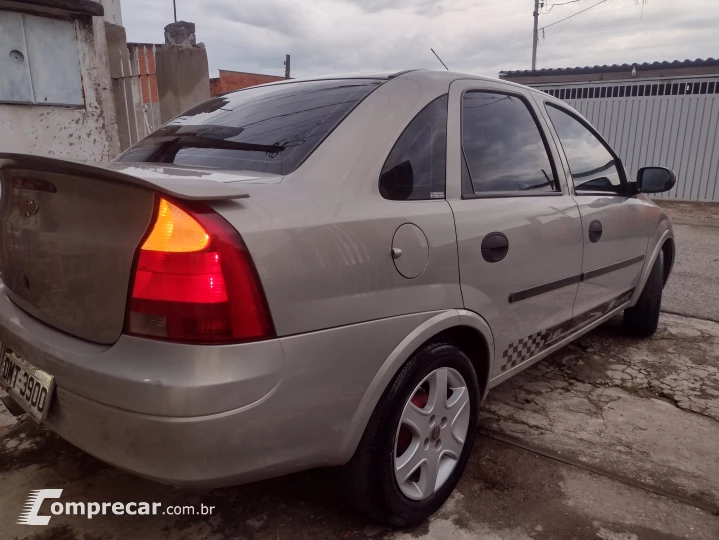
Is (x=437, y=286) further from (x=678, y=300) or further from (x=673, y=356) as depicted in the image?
(x=678, y=300)

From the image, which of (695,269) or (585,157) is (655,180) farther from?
(695,269)

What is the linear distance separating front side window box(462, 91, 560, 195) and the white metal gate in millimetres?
11256

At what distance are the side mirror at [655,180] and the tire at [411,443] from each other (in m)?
2.17

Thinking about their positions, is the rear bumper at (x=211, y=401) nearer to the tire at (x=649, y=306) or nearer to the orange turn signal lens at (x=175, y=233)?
the orange turn signal lens at (x=175, y=233)

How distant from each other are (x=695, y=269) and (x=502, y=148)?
5.08m

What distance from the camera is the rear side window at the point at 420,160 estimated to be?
1790 millimetres

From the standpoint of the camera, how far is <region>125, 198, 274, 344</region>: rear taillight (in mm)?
1346

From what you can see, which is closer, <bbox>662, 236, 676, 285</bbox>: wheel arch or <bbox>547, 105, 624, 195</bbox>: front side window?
<bbox>547, 105, 624, 195</bbox>: front side window

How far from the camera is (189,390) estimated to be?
1311mm

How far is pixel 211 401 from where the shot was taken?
132 cm

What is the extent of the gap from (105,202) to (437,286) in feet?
3.47

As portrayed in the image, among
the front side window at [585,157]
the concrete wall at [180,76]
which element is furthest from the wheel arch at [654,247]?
the concrete wall at [180,76]

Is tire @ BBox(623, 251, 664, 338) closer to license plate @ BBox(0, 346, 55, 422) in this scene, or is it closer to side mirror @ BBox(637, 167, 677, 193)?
side mirror @ BBox(637, 167, 677, 193)

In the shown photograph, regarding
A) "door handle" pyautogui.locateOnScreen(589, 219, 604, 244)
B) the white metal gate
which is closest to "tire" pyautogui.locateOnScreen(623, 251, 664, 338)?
"door handle" pyautogui.locateOnScreen(589, 219, 604, 244)
